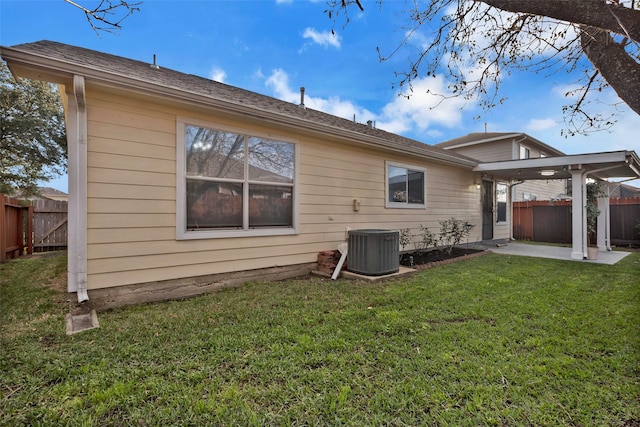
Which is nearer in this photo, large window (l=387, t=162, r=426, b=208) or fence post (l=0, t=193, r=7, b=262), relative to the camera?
fence post (l=0, t=193, r=7, b=262)

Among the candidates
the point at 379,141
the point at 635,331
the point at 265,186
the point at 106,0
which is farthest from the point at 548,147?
the point at 106,0

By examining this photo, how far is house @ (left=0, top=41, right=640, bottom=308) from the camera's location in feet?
11.0

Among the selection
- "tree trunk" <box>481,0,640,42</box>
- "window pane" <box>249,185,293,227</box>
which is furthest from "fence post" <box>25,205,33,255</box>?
"tree trunk" <box>481,0,640,42</box>

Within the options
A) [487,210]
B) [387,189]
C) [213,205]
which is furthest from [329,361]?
[487,210]

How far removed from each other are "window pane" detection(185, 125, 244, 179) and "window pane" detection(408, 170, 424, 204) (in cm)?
461

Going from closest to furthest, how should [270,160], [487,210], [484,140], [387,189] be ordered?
[270,160] → [387,189] → [487,210] → [484,140]

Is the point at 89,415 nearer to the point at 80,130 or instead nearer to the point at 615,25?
the point at 80,130

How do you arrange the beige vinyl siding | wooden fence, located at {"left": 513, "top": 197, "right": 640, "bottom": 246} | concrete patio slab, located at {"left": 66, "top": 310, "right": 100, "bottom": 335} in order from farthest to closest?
wooden fence, located at {"left": 513, "top": 197, "right": 640, "bottom": 246}
the beige vinyl siding
concrete patio slab, located at {"left": 66, "top": 310, "right": 100, "bottom": 335}

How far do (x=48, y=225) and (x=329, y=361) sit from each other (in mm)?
10245

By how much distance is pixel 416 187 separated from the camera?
7.63 meters

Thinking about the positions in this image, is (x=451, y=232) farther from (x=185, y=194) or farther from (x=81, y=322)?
(x=81, y=322)

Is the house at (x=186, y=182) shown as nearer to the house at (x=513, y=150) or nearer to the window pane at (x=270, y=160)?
the window pane at (x=270, y=160)

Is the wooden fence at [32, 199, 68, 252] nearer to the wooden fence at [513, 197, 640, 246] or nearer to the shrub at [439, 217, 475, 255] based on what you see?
the shrub at [439, 217, 475, 255]

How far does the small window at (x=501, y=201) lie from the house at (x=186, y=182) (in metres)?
4.28
